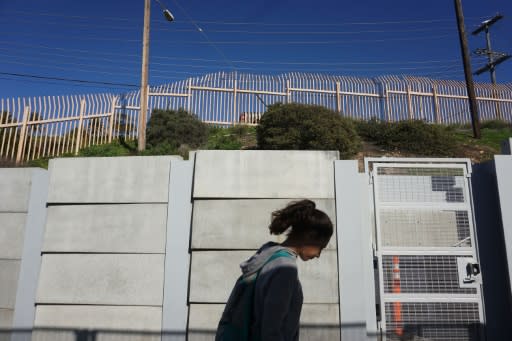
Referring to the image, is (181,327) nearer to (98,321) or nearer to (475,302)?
(98,321)

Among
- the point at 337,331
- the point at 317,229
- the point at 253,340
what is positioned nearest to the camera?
the point at 253,340

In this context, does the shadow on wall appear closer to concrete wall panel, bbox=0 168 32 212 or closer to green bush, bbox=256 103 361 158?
concrete wall panel, bbox=0 168 32 212

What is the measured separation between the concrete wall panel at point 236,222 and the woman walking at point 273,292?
2.58 meters

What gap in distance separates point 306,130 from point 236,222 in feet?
17.9

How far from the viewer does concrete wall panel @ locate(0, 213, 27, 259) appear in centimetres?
512

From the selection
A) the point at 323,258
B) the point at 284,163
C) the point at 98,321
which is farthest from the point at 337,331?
Result: the point at 98,321

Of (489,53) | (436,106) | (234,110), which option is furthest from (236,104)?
(489,53)

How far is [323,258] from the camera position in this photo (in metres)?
4.54

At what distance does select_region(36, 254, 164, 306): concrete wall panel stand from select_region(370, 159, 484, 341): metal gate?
268 centimetres

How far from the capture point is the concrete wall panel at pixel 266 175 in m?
4.76

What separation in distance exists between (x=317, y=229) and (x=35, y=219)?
445 cm

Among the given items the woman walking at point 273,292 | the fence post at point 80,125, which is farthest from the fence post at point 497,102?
the woman walking at point 273,292

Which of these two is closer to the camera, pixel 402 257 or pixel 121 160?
pixel 402 257

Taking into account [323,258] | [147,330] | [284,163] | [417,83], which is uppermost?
[417,83]
